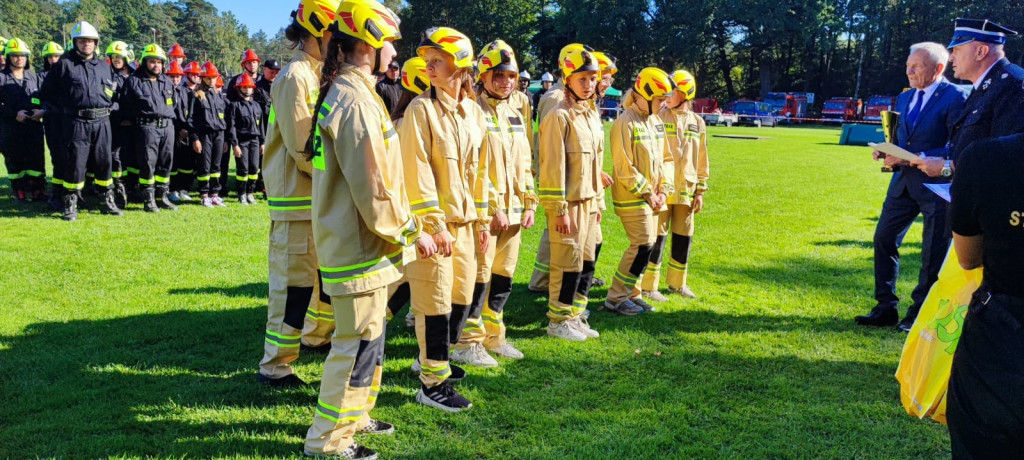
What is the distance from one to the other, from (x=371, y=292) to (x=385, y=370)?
1.80 metres

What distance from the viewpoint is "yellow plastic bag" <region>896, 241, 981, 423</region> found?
3.15 metres

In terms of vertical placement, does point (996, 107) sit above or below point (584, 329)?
above

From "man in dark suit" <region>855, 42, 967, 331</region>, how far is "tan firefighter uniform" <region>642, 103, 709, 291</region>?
1.85 metres

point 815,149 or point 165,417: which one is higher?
point 815,149

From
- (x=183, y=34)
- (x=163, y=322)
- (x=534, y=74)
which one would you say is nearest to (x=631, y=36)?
(x=534, y=74)

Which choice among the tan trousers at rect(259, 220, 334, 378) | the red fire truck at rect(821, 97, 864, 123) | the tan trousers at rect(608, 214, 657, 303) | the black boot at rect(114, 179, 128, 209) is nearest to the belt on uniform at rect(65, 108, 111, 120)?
the black boot at rect(114, 179, 128, 209)

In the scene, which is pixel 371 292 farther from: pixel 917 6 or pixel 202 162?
pixel 917 6

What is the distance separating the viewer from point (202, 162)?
37.6ft

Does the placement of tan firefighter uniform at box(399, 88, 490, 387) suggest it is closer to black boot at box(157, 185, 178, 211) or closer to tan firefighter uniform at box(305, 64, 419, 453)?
tan firefighter uniform at box(305, 64, 419, 453)

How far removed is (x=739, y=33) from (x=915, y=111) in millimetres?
62764

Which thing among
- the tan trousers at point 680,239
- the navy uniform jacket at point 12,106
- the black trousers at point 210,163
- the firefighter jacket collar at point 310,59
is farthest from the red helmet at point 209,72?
the tan trousers at point 680,239

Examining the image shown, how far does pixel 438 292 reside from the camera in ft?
13.9

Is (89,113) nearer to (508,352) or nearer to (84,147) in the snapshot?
(84,147)

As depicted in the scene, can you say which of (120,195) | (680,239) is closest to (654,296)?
(680,239)
